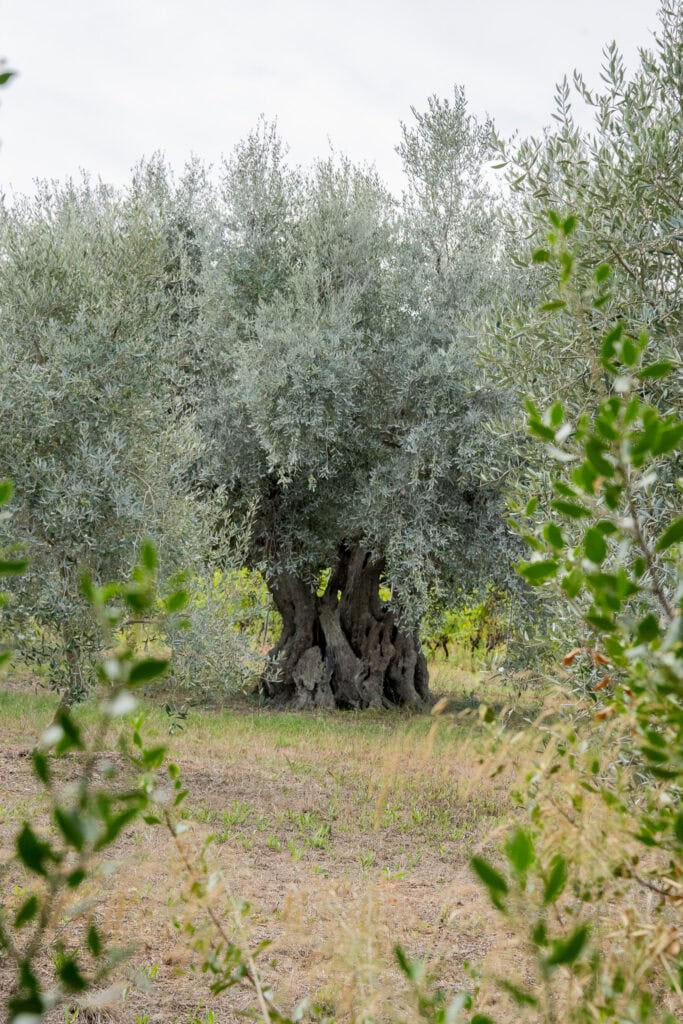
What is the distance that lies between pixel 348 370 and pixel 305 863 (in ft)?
25.7

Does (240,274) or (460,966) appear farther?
(240,274)

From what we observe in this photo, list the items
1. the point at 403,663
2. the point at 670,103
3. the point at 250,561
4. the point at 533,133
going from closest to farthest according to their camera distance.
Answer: the point at 670,103, the point at 533,133, the point at 250,561, the point at 403,663

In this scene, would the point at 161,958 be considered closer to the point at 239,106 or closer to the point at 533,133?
the point at 533,133

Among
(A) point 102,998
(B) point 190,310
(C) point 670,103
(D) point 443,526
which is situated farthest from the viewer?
(B) point 190,310

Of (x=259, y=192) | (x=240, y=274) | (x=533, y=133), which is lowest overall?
(x=533, y=133)

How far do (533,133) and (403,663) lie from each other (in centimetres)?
1376

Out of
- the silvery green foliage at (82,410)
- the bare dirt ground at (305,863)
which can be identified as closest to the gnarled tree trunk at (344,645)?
the bare dirt ground at (305,863)

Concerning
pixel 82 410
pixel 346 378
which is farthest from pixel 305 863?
pixel 346 378

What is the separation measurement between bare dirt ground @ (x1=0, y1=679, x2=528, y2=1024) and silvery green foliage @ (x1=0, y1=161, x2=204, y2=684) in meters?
2.52

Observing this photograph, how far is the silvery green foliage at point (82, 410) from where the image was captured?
9.60 metres

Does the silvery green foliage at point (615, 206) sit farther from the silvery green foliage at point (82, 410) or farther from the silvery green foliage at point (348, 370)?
the silvery green foliage at point (348, 370)

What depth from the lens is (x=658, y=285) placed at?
19.7ft

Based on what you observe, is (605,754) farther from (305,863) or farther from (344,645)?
(344,645)

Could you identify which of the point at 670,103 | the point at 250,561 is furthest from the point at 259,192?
the point at 670,103
